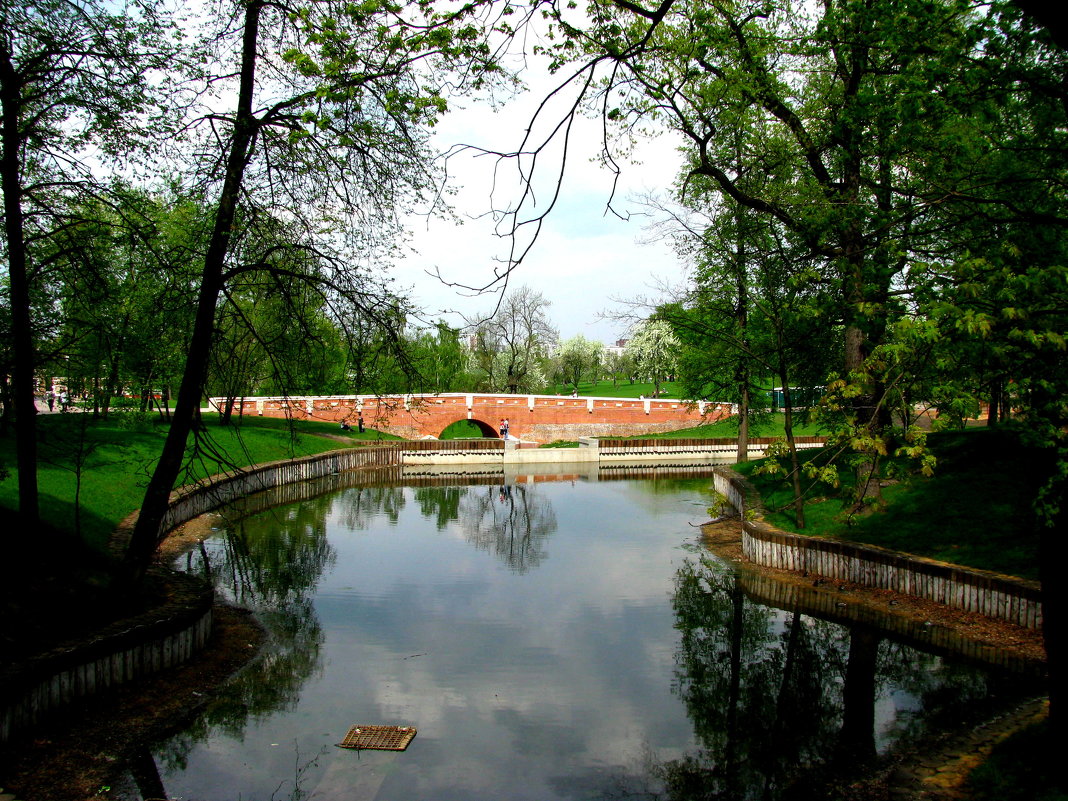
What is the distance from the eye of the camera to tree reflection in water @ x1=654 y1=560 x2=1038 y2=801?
8172 millimetres

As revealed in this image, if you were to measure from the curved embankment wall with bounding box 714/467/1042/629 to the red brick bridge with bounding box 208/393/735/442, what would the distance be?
30.3m

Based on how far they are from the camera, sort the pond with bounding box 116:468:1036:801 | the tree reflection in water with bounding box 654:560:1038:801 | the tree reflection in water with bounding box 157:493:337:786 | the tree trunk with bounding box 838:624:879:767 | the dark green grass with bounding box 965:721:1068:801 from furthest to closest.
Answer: the tree reflection in water with bounding box 157:493:337:786
the tree trunk with bounding box 838:624:879:767
the tree reflection in water with bounding box 654:560:1038:801
the pond with bounding box 116:468:1036:801
the dark green grass with bounding box 965:721:1068:801

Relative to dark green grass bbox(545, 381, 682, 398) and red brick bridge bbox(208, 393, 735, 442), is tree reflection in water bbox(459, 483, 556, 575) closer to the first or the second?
red brick bridge bbox(208, 393, 735, 442)

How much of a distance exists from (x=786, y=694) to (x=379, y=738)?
539 cm

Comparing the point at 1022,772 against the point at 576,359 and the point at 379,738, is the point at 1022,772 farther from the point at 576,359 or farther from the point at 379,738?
the point at 576,359

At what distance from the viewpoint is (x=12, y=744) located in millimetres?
7652

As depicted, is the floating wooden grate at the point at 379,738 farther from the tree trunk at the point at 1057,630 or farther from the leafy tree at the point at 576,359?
the leafy tree at the point at 576,359

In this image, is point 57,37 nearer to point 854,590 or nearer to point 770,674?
point 770,674

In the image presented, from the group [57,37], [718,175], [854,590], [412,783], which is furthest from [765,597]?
[57,37]

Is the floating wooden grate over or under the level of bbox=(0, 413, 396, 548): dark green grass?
under

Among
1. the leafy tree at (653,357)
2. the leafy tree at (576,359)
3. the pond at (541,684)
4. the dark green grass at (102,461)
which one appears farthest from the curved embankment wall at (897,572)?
the leafy tree at (576,359)

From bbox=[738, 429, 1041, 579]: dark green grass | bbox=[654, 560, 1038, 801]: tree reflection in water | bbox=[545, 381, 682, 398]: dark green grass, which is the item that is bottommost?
bbox=[654, 560, 1038, 801]: tree reflection in water

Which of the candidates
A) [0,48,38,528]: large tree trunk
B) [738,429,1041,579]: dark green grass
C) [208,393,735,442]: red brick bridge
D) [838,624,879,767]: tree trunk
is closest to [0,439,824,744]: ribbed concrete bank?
[0,48,38,528]: large tree trunk

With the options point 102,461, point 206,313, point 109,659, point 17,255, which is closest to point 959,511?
point 206,313
